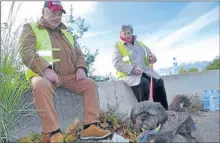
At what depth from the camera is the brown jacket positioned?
8.42ft

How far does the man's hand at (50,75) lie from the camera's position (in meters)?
2.67

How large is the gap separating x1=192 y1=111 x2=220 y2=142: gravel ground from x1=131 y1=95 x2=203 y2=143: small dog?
1.94 ft

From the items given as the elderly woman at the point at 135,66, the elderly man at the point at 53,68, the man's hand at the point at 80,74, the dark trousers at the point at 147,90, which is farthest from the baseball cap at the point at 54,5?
the dark trousers at the point at 147,90

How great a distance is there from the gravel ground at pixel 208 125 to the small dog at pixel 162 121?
0.59 meters

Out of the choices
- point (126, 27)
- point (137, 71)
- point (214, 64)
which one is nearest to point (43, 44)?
point (126, 27)

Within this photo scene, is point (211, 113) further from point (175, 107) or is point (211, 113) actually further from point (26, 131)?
point (26, 131)

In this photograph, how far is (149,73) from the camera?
4000 millimetres

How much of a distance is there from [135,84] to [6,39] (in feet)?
6.55

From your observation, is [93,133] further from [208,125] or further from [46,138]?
[208,125]

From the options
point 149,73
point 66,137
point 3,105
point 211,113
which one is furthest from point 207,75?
point 3,105

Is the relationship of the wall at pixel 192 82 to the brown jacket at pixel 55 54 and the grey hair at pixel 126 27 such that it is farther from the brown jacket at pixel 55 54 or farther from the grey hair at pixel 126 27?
the brown jacket at pixel 55 54

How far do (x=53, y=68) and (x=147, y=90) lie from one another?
1.47 metres

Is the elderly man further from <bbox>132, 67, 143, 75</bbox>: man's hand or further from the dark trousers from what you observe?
the dark trousers

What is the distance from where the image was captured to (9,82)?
7.72ft
